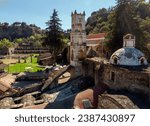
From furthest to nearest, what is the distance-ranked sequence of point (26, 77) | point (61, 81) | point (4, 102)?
1. point (26, 77)
2. point (61, 81)
3. point (4, 102)

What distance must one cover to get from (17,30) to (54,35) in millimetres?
63552

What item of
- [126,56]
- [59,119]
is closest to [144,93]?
[126,56]

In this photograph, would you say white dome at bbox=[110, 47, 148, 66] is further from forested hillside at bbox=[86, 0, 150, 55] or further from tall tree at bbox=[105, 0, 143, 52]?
tall tree at bbox=[105, 0, 143, 52]

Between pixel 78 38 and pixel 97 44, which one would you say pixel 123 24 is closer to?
pixel 78 38

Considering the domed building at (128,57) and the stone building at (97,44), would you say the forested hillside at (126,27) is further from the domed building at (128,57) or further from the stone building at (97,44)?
the domed building at (128,57)

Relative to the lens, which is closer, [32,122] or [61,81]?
[32,122]

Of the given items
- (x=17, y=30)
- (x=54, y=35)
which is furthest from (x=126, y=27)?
(x=17, y=30)

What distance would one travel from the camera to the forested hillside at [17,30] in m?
91.7

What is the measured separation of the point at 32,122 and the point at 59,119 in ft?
2.93

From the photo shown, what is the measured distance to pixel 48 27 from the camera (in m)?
36.5

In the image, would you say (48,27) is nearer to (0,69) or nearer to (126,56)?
(0,69)

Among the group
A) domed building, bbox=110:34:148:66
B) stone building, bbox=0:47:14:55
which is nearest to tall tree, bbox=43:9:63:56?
domed building, bbox=110:34:148:66

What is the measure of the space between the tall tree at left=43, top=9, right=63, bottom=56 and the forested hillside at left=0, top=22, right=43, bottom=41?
55872 mm

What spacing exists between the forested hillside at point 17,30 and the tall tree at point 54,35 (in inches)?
2200
